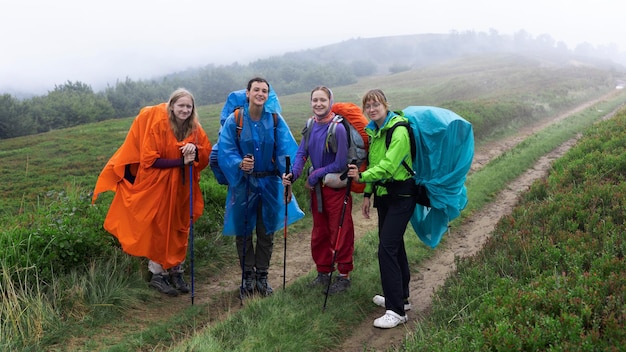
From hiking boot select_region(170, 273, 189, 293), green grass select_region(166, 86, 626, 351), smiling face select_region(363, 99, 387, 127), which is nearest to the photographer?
green grass select_region(166, 86, 626, 351)

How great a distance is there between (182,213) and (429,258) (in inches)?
161

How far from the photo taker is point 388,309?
204 inches

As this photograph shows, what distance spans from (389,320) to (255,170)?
2.56 meters

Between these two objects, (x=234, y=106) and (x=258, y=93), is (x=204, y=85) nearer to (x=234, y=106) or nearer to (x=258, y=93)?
(x=234, y=106)

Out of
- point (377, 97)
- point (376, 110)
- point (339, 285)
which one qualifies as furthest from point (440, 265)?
point (377, 97)

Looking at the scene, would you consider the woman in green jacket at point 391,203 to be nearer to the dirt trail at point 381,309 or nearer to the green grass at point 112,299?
the dirt trail at point 381,309

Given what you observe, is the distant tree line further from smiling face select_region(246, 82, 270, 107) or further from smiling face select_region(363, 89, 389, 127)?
smiling face select_region(363, 89, 389, 127)

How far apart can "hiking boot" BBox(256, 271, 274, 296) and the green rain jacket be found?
80.9 inches

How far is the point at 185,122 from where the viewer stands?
20.1ft

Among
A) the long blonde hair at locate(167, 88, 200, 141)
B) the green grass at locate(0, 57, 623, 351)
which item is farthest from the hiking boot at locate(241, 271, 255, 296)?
the long blonde hair at locate(167, 88, 200, 141)

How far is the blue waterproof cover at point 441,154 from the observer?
16.9ft

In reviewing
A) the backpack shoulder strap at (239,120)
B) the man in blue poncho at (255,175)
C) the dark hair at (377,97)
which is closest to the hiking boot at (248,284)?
the man in blue poncho at (255,175)

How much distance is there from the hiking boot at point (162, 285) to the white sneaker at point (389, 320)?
9.58ft

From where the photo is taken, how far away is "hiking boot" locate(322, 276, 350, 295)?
595 centimetres
